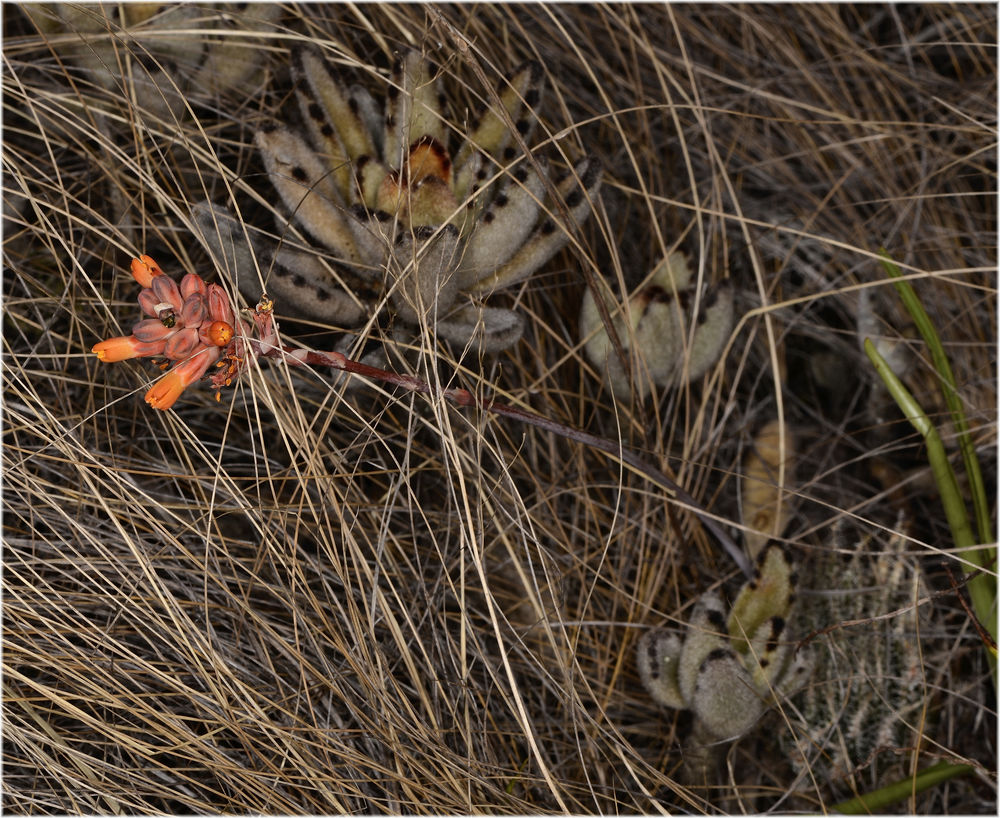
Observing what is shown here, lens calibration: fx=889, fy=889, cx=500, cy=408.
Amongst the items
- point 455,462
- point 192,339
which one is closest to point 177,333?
point 192,339

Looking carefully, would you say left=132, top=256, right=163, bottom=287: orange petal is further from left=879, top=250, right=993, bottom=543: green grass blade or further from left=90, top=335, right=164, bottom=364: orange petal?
left=879, top=250, right=993, bottom=543: green grass blade

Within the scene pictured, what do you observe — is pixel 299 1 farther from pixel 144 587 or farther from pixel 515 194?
pixel 144 587

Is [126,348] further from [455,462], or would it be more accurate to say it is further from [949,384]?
[949,384]

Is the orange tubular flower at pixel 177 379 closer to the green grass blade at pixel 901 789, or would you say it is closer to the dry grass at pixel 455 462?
the dry grass at pixel 455 462

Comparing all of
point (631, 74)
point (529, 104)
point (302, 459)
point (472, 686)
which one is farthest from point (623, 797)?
point (631, 74)

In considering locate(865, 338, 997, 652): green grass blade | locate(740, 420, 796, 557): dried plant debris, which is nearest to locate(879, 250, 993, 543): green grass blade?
locate(865, 338, 997, 652): green grass blade
